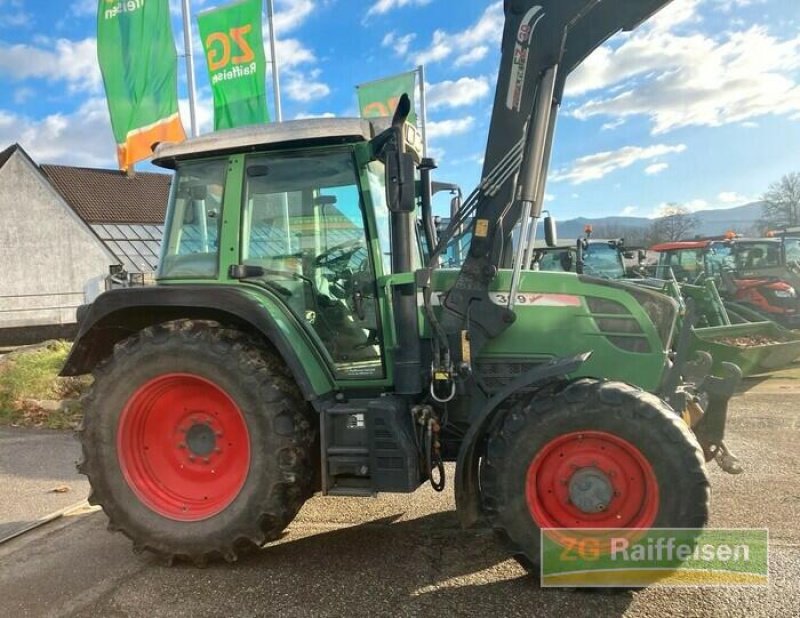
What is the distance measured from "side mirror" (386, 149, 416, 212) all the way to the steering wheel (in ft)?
1.94

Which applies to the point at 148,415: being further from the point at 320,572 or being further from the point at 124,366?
the point at 320,572

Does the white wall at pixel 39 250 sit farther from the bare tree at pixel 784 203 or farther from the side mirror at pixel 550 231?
the bare tree at pixel 784 203

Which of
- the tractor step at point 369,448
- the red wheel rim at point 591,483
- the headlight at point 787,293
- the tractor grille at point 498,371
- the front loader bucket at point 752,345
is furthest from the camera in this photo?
the headlight at point 787,293

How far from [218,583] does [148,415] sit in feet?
3.46

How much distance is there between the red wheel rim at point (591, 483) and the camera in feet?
9.86

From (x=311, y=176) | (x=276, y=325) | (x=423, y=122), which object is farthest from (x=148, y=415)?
(x=423, y=122)

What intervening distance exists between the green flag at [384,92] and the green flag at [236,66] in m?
2.59

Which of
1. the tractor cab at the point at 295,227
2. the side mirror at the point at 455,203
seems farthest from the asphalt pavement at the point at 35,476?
the side mirror at the point at 455,203

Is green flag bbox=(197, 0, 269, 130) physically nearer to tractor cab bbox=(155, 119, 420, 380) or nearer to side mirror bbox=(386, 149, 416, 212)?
tractor cab bbox=(155, 119, 420, 380)

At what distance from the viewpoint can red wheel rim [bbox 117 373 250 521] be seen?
3617 millimetres

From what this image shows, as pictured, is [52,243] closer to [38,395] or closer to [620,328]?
[38,395]

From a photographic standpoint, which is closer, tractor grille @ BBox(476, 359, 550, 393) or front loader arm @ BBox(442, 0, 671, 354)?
front loader arm @ BBox(442, 0, 671, 354)

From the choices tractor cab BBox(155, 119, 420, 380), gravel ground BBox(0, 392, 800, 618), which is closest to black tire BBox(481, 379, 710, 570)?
gravel ground BBox(0, 392, 800, 618)

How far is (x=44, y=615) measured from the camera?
308 centimetres
